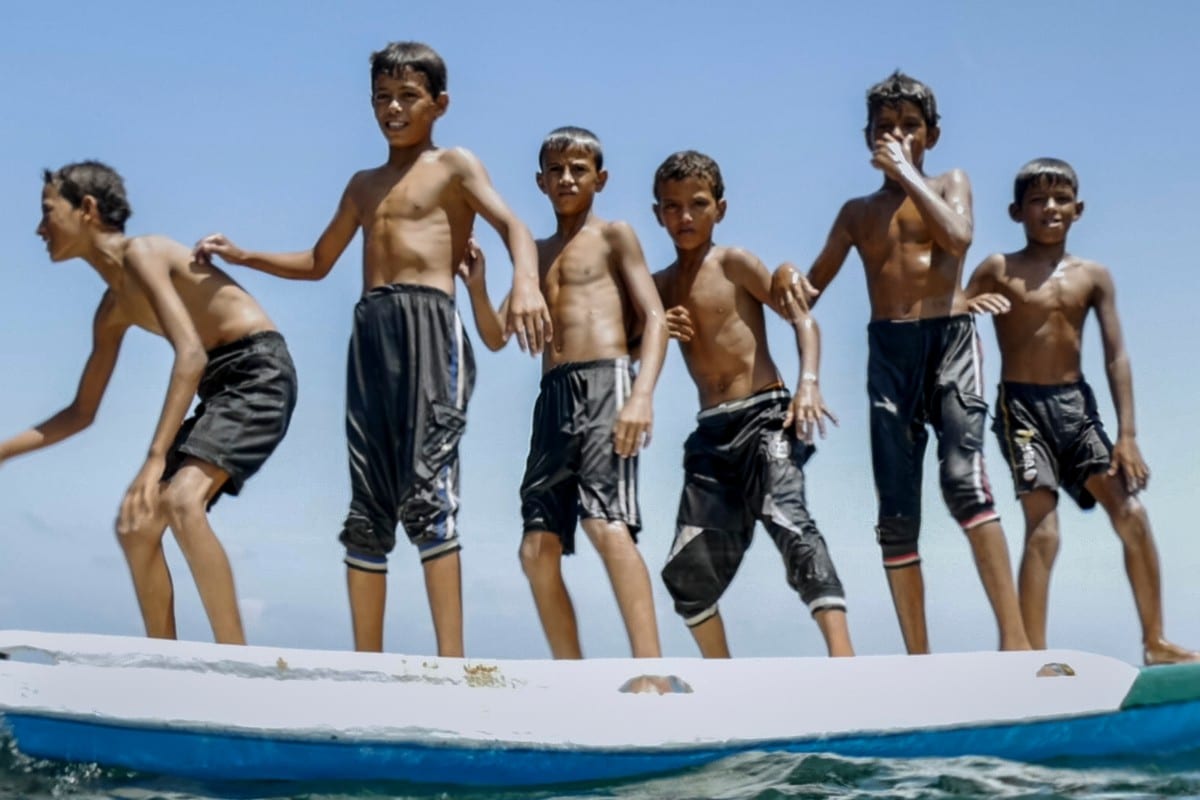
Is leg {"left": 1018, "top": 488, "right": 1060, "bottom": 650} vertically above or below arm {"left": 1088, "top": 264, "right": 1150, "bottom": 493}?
below

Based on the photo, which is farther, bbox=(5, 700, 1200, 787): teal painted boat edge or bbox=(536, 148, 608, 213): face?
bbox=(536, 148, 608, 213): face

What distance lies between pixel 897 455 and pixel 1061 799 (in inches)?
70.6

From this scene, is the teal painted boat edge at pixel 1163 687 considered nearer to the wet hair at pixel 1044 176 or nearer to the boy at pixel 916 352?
the boy at pixel 916 352

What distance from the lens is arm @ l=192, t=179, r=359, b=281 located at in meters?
5.93

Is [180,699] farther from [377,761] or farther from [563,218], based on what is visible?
[563,218]

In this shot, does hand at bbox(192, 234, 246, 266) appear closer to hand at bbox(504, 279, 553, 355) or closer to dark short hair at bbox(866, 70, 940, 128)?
hand at bbox(504, 279, 553, 355)

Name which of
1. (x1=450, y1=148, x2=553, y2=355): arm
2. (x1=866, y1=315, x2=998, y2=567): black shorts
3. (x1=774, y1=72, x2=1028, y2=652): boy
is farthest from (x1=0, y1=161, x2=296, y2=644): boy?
(x1=866, y1=315, x2=998, y2=567): black shorts

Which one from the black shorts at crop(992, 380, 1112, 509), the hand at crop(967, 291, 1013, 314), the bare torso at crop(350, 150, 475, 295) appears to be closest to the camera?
the bare torso at crop(350, 150, 475, 295)

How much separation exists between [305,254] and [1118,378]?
383cm

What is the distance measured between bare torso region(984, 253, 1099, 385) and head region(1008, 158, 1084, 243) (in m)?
0.15

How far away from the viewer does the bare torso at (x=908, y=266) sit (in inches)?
249

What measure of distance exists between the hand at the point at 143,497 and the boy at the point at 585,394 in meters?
1.39

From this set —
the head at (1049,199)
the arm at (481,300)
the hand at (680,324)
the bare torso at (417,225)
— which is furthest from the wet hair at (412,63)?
the head at (1049,199)

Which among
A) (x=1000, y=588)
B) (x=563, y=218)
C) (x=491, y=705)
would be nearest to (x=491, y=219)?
(x=563, y=218)
